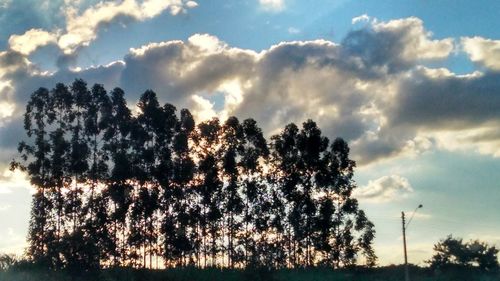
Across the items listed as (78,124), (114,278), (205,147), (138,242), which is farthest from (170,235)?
(114,278)

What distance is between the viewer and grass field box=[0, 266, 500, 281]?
1635 inches

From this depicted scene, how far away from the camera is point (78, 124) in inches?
2571

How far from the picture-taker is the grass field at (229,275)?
41.5 m

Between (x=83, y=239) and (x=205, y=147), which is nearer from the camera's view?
(x=83, y=239)

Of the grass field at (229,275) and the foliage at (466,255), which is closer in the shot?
the grass field at (229,275)

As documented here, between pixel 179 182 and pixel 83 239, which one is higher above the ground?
pixel 179 182

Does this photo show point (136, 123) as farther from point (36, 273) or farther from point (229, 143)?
point (36, 273)

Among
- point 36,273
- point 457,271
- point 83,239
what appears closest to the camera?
point 36,273

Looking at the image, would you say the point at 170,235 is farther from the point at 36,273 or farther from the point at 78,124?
the point at 36,273

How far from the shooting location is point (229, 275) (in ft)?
167

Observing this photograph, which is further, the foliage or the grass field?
the foliage

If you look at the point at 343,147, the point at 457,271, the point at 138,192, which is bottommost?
the point at 457,271

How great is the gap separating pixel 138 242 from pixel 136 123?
40.1 feet

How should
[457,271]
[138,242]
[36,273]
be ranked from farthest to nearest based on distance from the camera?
1. [457,271]
2. [138,242]
3. [36,273]
